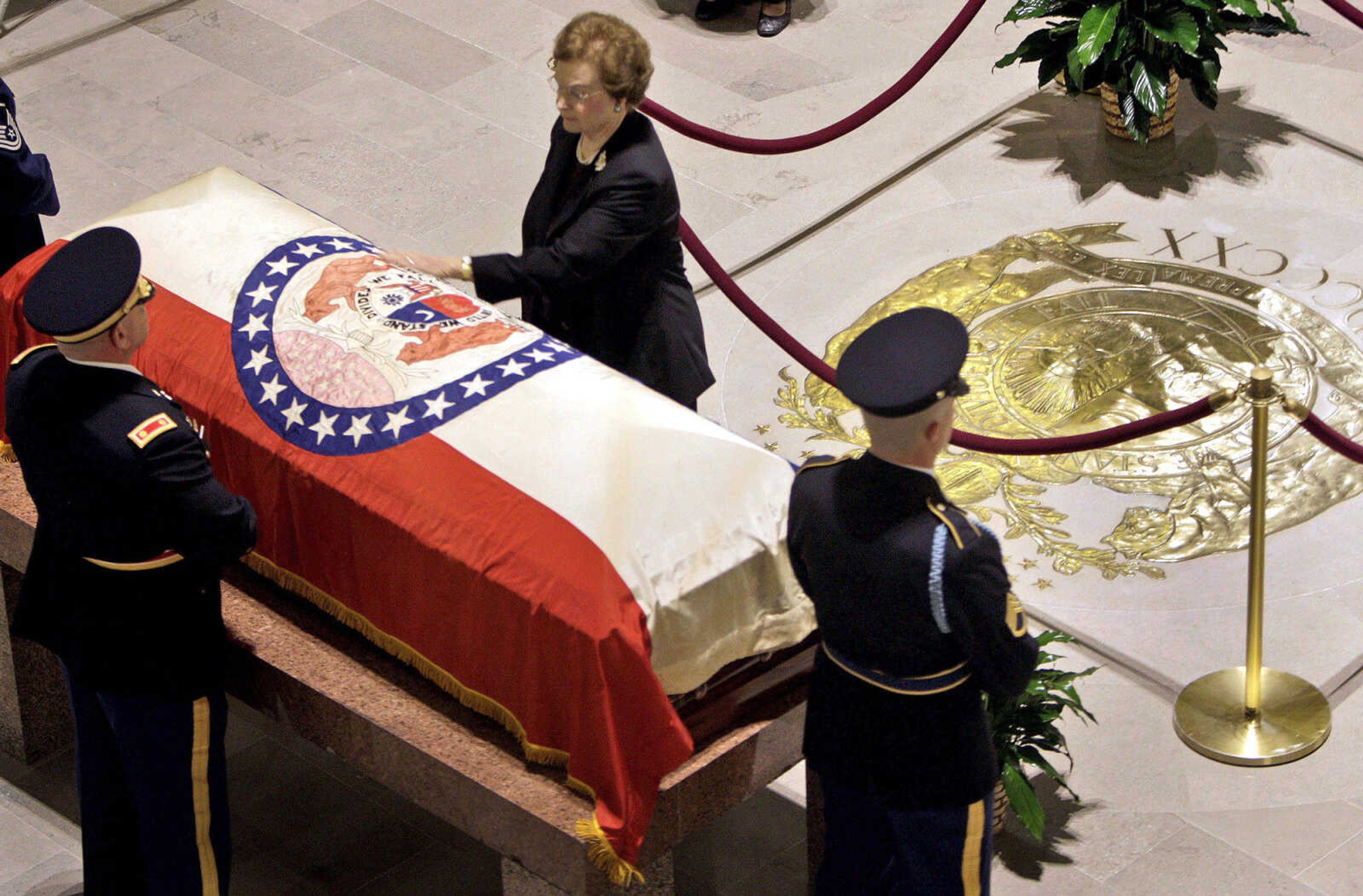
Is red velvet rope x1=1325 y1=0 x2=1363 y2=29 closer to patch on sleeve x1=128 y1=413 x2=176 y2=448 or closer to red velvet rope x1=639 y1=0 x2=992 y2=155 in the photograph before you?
red velvet rope x1=639 y1=0 x2=992 y2=155

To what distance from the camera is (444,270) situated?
445 cm

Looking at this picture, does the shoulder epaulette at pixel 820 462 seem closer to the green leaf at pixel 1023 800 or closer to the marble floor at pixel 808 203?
the green leaf at pixel 1023 800

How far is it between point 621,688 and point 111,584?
3.44 ft

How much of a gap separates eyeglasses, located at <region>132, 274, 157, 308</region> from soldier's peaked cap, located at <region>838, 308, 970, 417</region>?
1.35 m

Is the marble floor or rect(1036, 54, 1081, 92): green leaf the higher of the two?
rect(1036, 54, 1081, 92): green leaf

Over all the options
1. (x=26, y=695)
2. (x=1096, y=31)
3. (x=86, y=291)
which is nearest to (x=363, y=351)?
(x=86, y=291)

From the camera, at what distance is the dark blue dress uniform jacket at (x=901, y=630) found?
3.27 metres

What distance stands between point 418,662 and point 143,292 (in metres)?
0.91

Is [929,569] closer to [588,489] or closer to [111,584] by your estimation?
[588,489]

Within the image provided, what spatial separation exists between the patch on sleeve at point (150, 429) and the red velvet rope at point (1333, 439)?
257cm

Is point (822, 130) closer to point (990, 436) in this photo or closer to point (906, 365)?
point (990, 436)

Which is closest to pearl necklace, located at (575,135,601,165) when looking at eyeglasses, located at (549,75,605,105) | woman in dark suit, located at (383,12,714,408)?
woman in dark suit, located at (383,12,714,408)

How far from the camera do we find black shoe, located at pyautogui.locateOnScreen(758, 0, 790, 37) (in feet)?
27.4

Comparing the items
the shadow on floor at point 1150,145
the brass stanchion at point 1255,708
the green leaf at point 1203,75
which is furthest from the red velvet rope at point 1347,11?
the brass stanchion at point 1255,708
